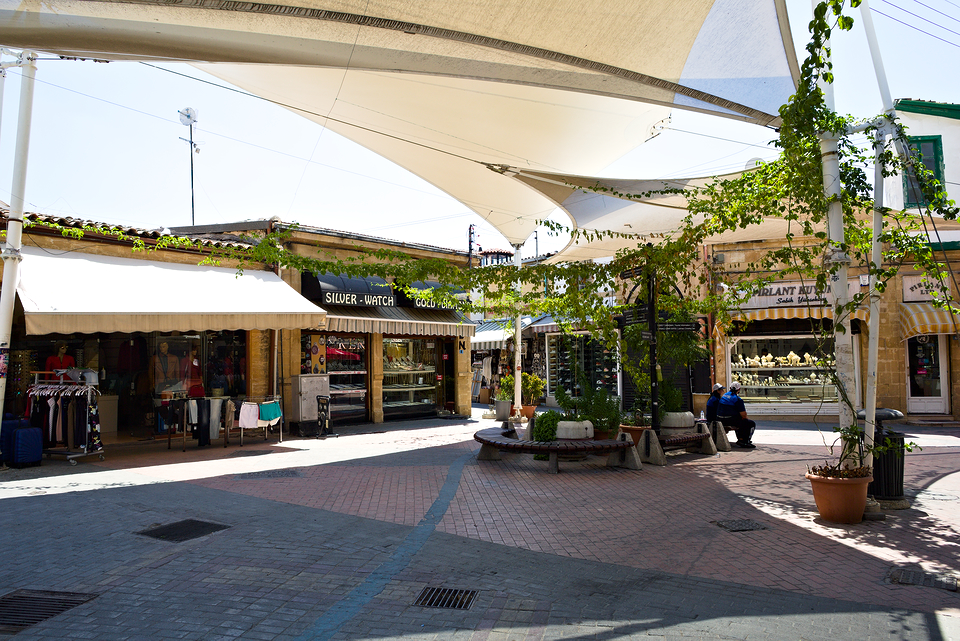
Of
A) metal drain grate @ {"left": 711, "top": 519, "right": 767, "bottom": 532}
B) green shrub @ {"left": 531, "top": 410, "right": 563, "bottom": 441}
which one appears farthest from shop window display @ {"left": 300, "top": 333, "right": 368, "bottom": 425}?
metal drain grate @ {"left": 711, "top": 519, "right": 767, "bottom": 532}

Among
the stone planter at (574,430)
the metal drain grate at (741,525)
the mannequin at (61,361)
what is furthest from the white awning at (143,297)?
the metal drain grate at (741,525)

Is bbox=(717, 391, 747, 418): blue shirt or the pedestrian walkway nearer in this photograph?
the pedestrian walkway

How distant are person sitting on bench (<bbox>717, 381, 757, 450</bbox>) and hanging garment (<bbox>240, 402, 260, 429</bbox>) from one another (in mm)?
8625

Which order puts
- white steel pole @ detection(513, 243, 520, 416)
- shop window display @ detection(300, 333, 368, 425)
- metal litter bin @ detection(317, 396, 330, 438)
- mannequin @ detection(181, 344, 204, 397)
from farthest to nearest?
white steel pole @ detection(513, 243, 520, 416) < shop window display @ detection(300, 333, 368, 425) < metal litter bin @ detection(317, 396, 330, 438) < mannequin @ detection(181, 344, 204, 397)

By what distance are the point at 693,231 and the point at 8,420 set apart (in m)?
10.0

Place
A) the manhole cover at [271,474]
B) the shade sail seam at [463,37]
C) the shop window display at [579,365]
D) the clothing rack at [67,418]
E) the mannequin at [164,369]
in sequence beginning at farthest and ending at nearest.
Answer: the shop window display at [579,365], the mannequin at [164,369], the clothing rack at [67,418], the manhole cover at [271,474], the shade sail seam at [463,37]

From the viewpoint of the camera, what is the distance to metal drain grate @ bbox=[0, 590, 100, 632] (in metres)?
3.62

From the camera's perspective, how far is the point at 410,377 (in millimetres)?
16750

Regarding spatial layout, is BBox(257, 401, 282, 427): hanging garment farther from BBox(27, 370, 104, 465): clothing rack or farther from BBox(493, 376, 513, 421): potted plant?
BBox(493, 376, 513, 421): potted plant

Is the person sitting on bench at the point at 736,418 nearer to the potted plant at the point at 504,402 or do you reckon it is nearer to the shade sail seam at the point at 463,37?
the potted plant at the point at 504,402

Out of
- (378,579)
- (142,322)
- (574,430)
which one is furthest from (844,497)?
(142,322)

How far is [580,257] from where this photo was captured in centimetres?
1842

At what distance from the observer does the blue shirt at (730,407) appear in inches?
453

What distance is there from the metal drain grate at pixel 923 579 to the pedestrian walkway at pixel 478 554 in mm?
24
